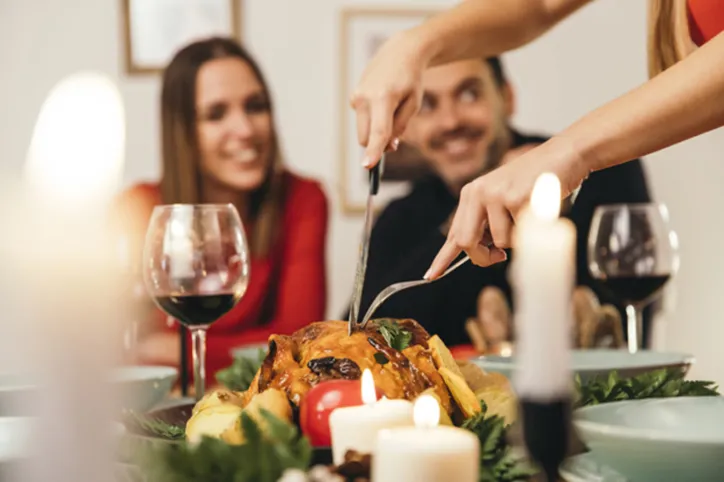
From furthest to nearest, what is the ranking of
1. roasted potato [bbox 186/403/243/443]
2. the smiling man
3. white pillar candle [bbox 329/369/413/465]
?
the smiling man < roasted potato [bbox 186/403/243/443] < white pillar candle [bbox 329/369/413/465]

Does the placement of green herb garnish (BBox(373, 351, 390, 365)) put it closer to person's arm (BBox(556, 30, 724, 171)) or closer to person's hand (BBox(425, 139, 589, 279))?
person's hand (BBox(425, 139, 589, 279))

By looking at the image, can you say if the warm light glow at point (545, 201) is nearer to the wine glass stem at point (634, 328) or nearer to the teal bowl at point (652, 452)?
the teal bowl at point (652, 452)

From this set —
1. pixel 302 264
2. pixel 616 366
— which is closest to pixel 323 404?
pixel 616 366

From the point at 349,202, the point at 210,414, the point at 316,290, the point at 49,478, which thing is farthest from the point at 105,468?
the point at 349,202

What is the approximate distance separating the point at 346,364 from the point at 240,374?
1.20 feet

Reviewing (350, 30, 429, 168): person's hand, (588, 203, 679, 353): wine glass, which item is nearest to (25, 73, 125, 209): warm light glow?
(350, 30, 429, 168): person's hand

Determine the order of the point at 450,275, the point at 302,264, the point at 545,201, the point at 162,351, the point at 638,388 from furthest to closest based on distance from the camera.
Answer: the point at 302,264
the point at 450,275
the point at 162,351
the point at 638,388
the point at 545,201

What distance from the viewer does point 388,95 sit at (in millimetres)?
1076

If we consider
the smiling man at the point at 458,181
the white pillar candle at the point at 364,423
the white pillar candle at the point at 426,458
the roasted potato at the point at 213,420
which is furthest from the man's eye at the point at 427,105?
the white pillar candle at the point at 426,458

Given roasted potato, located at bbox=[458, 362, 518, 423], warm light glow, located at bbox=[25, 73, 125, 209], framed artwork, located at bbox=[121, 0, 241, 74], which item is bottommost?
roasted potato, located at bbox=[458, 362, 518, 423]

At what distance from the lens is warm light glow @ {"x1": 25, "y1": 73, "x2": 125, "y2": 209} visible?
312 mm

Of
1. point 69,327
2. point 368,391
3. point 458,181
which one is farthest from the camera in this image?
point 458,181

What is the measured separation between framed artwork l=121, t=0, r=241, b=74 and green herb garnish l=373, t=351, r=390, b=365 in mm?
3153

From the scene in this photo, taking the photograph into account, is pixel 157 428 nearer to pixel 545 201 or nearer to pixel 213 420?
pixel 213 420
